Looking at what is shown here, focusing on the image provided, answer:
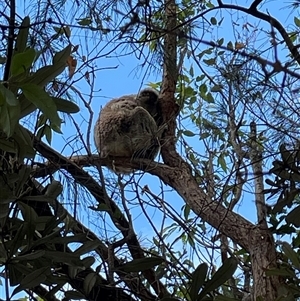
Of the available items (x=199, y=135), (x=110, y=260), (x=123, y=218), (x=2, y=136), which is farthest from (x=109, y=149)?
(x=2, y=136)

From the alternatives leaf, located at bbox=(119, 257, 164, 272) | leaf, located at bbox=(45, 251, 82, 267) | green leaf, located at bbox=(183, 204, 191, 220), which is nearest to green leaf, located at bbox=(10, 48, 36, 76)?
leaf, located at bbox=(45, 251, 82, 267)

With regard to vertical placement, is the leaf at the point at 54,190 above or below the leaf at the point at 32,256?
above

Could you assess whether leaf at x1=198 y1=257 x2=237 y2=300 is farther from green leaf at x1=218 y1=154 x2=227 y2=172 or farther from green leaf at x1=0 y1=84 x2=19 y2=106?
green leaf at x1=218 y1=154 x2=227 y2=172

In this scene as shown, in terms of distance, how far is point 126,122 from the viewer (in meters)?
5.40

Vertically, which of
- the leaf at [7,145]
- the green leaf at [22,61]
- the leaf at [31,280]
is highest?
the leaf at [7,145]

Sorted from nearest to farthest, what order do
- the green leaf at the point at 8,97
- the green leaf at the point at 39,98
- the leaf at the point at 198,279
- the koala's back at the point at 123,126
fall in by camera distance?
the green leaf at the point at 8,97
the green leaf at the point at 39,98
the leaf at the point at 198,279
the koala's back at the point at 123,126

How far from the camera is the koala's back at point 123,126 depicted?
4.77 meters

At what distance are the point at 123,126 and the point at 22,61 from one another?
13.4 ft

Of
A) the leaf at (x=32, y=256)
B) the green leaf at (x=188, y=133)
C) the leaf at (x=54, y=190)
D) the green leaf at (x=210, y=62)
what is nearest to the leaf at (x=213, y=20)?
the green leaf at (x=210, y=62)

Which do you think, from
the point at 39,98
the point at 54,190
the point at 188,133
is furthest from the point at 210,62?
the point at 39,98

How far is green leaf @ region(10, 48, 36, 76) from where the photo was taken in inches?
50.1

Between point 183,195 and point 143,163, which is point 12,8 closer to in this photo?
point 183,195

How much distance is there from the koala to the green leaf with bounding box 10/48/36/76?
323 cm

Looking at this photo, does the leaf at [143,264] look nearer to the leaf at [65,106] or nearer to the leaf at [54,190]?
the leaf at [54,190]
